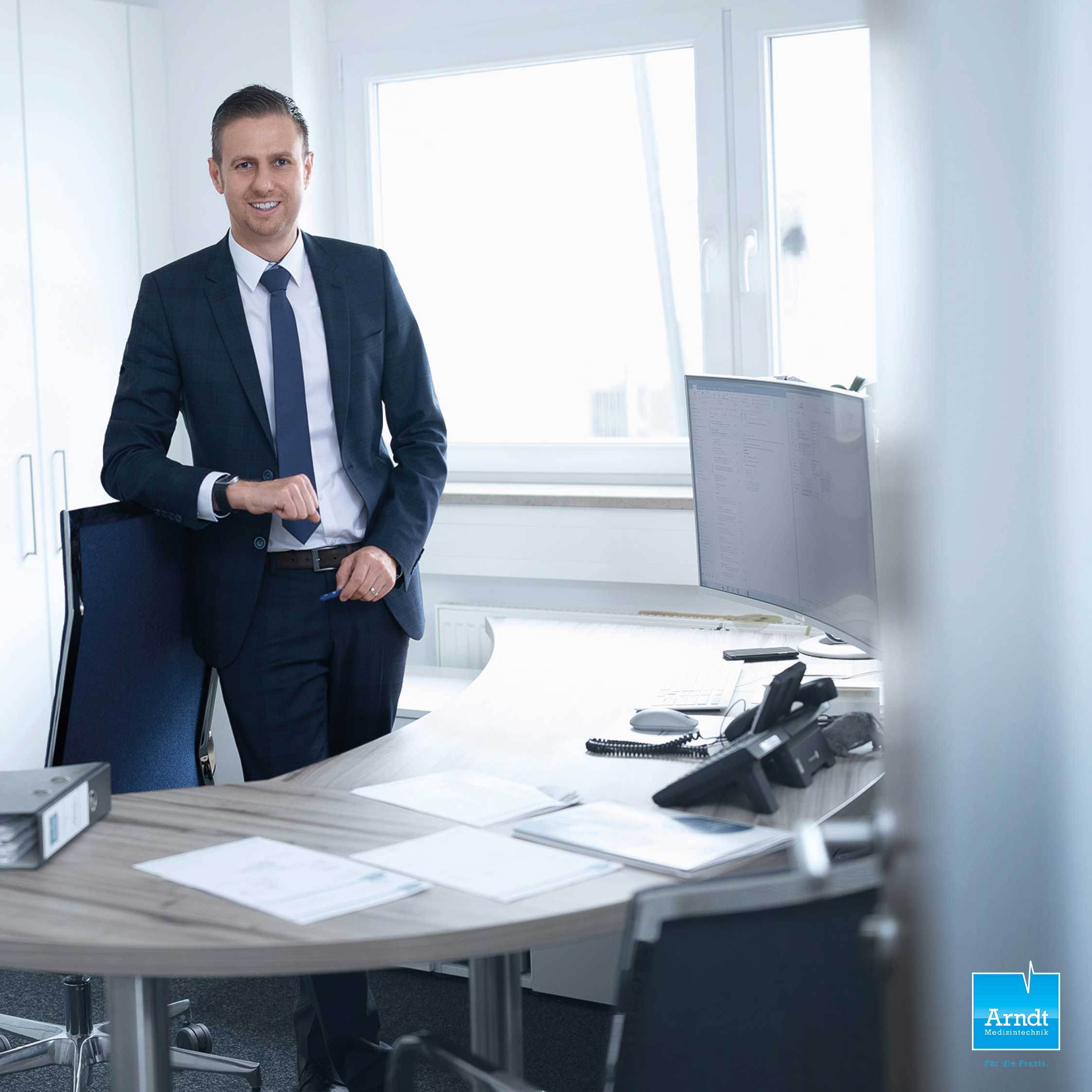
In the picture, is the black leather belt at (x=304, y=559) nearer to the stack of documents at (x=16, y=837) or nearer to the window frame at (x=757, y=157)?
the stack of documents at (x=16, y=837)

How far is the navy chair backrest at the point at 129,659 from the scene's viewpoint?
1928 millimetres

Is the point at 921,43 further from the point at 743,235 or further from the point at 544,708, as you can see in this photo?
the point at 743,235

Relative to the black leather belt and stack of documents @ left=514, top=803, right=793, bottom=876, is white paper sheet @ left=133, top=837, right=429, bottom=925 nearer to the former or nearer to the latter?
stack of documents @ left=514, top=803, right=793, bottom=876

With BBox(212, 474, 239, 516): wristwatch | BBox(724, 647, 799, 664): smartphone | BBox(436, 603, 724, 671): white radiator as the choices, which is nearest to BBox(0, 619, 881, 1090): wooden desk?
BBox(724, 647, 799, 664): smartphone

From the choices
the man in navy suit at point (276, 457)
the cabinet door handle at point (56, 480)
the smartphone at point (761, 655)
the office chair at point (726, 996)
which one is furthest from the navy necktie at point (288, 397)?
the office chair at point (726, 996)

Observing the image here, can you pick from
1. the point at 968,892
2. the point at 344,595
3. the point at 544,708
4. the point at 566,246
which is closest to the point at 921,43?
the point at 968,892

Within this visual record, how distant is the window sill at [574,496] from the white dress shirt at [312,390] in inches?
36.3

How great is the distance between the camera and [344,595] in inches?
80.1

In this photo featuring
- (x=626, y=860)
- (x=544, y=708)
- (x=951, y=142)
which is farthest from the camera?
(x=544, y=708)

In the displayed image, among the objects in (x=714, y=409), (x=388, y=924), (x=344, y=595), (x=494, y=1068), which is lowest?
(x=494, y=1068)

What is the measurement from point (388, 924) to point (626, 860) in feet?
0.89

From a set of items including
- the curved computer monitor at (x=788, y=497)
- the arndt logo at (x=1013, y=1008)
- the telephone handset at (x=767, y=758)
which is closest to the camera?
the arndt logo at (x=1013, y=1008)

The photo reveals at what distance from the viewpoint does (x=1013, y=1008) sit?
18cm

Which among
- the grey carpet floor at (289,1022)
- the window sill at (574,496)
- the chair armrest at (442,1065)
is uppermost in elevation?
the window sill at (574,496)
